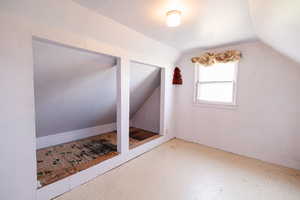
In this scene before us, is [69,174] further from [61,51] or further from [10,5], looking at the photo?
[10,5]

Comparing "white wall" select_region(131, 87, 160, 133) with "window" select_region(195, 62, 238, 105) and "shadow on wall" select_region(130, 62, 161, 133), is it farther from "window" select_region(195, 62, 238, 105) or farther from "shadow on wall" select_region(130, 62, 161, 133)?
"window" select_region(195, 62, 238, 105)

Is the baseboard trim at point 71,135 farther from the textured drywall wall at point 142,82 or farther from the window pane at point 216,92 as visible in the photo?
the window pane at point 216,92

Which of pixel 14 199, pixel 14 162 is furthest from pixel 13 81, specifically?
pixel 14 199

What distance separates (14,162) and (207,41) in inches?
123

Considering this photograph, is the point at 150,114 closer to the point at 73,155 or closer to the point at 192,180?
the point at 73,155

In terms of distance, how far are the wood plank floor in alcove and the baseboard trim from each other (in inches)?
4.4

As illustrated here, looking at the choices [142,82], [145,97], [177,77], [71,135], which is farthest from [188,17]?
[71,135]

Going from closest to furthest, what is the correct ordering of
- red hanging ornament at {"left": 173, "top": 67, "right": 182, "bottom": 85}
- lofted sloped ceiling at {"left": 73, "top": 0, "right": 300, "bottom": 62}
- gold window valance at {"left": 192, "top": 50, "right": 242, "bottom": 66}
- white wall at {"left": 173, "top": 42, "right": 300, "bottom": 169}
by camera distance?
lofted sloped ceiling at {"left": 73, "top": 0, "right": 300, "bottom": 62} < white wall at {"left": 173, "top": 42, "right": 300, "bottom": 169} < gold window valance at {"left": 192, "top": 50, "right": 242, "bottom": 66} < red hanging ornament at {"left": 173, "top": 67, "right": 182, "bottom": 85}

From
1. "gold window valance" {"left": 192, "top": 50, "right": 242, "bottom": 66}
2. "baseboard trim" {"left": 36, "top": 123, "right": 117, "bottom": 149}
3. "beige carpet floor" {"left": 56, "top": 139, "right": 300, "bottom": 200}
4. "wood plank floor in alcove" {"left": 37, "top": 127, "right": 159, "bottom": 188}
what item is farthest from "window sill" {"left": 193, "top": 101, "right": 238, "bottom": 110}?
"baseboard trim" {"left": 36, "top": 123, "right": 117, "bottom": 149}

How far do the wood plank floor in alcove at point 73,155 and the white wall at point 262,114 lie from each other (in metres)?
1.69

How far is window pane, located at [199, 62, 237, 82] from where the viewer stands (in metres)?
2.80

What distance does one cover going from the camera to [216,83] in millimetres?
2994

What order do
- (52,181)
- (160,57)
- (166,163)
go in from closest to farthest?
(52,181)
(166,163)
(160,57)

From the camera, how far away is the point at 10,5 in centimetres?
115
